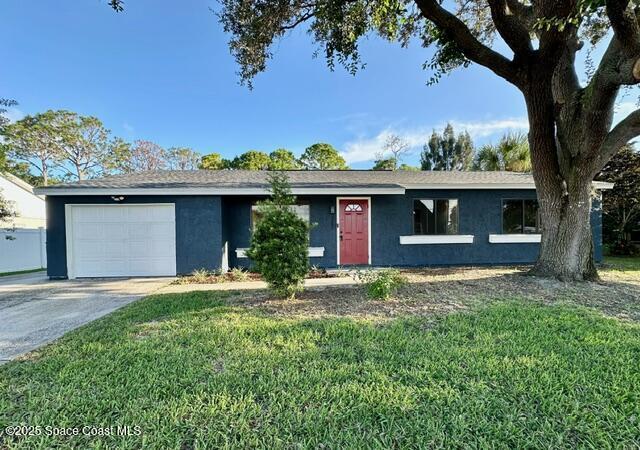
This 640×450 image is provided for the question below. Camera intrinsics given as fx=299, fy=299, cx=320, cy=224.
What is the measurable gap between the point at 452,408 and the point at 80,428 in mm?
2683

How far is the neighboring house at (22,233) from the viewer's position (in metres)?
12.4

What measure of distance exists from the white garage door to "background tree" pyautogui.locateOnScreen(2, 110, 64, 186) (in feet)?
78.0

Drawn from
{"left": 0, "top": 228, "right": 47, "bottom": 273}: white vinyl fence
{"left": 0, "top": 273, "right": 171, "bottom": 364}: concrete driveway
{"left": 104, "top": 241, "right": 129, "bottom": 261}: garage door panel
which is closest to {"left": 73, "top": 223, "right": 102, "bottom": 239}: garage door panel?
{"left": 104, "top": 241, "right": 129, "bottom": 261}: garage door panel

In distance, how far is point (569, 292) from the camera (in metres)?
5.74

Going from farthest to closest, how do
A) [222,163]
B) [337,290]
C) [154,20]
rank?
[222,163] → [154,20] → [337,290]

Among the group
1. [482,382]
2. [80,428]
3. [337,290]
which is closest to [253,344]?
[80,428]

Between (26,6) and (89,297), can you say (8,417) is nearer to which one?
(89,297)

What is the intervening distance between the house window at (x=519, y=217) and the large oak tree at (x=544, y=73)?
3.84m

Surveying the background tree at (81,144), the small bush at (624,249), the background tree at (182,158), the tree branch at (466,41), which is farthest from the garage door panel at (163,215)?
the background tree at (81,144)

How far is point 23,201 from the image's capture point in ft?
52.9

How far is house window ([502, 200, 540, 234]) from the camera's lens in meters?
10.4

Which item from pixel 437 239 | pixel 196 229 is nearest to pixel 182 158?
pixel 196 229

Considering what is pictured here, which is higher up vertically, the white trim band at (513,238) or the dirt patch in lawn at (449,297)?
the white trim band at (513,238)

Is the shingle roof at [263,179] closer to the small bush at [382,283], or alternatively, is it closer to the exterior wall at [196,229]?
the exterior wall at [196,229]
